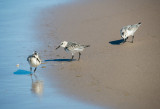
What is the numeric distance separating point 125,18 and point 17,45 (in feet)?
16.9

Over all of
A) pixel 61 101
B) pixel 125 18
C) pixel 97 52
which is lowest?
pixel 61 101

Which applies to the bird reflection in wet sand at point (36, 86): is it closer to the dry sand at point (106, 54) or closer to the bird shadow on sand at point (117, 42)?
the dry sand at point (106, 54)

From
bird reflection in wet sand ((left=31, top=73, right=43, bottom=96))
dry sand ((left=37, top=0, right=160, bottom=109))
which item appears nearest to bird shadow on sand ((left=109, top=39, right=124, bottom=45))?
dry sand ((left=37, top=0, right=160, bottom=109))

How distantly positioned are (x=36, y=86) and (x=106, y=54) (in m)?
3.02

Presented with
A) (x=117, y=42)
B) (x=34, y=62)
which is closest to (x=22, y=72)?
(x=34, y=62)

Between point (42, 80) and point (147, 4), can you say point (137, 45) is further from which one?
point (147, 4)

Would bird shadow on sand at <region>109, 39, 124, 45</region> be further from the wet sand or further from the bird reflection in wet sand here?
the bird reflection in wet sand

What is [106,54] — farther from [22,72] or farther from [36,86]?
[36,86]

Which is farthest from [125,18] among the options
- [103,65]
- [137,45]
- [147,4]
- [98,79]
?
[98,79]

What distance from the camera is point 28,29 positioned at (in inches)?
599

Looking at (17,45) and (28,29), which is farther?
(28,29)

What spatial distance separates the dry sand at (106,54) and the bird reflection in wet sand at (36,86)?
16.4 inches

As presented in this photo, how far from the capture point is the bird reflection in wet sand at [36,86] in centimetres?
876

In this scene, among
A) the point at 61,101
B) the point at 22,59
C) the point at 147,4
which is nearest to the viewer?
the point at 61,101
